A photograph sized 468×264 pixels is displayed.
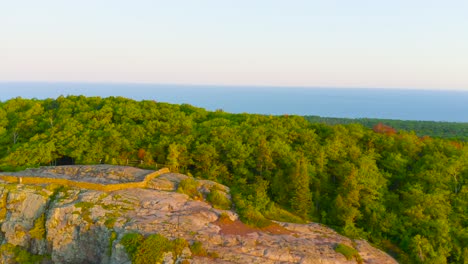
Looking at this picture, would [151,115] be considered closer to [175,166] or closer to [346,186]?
[175,166]

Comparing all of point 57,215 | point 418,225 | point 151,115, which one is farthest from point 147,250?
point 151,115

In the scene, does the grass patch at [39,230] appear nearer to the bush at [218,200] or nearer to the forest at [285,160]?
the forest at [285,160]

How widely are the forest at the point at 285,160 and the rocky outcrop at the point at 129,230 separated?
317 cm

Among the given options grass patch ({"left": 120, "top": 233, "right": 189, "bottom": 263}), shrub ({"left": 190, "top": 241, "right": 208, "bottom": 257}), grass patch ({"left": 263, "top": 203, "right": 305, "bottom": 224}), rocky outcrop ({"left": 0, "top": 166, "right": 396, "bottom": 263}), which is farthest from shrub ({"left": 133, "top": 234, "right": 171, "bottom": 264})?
grass patch ({"left": 263, "top": 203, "right": 305, "bottom": 224})

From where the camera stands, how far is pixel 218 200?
3450cm

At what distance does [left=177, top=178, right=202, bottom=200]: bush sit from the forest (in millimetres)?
3996

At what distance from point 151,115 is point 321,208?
98.5ft

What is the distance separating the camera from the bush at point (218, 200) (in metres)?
34.2

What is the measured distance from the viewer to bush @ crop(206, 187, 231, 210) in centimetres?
3419

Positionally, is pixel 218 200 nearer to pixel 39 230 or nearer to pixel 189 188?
pixel 189 188

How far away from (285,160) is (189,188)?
47.6 feet

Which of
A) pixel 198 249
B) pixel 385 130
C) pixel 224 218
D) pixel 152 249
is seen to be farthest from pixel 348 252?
pixel 385 130

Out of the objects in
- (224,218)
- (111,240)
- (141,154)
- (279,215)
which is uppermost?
(141,154)

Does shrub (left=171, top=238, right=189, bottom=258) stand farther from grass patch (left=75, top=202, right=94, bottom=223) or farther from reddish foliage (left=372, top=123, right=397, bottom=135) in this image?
reddish foliage (left=372, top=123, right=397, bottom=135)
